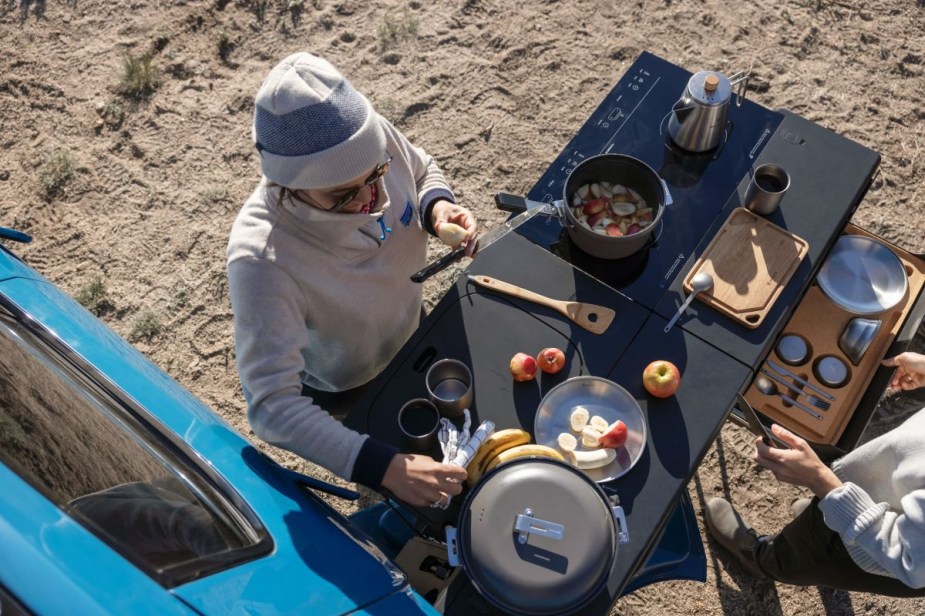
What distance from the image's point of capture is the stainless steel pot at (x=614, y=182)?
243 centimetres

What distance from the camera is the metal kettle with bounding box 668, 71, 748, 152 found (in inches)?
99.3

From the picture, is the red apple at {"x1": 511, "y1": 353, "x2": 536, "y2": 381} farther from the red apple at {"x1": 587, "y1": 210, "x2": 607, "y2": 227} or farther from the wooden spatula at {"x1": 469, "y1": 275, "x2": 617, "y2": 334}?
the red apple at {"x1": 587, "y1": 210, "x2": 607, "y2": 227}

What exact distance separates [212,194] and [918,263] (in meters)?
3.68

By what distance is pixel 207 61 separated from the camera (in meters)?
4.85

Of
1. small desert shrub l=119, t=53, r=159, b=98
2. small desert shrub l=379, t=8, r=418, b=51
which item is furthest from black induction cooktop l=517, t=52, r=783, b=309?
small desert shrub l=119, t=53, r=159, b=98

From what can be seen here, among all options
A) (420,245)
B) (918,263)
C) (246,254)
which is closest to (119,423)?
(246,254)

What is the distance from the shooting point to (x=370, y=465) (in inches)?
80.5

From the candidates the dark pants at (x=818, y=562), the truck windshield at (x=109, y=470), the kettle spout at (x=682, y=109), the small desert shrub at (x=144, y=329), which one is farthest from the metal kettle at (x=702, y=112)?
the small desert shrub at (x=144, y=329)

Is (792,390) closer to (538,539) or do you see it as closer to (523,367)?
(523,367)

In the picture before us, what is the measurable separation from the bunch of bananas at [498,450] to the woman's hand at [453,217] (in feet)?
2.24

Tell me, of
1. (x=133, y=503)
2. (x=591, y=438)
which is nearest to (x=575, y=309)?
(x=591, y=438)

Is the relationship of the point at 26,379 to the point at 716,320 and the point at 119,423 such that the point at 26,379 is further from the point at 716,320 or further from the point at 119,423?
the point at 716,320

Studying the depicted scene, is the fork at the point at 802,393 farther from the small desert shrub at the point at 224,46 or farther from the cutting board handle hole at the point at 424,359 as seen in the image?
the small desert shrub at the point at 224,46

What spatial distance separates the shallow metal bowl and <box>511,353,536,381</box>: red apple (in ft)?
3.68
